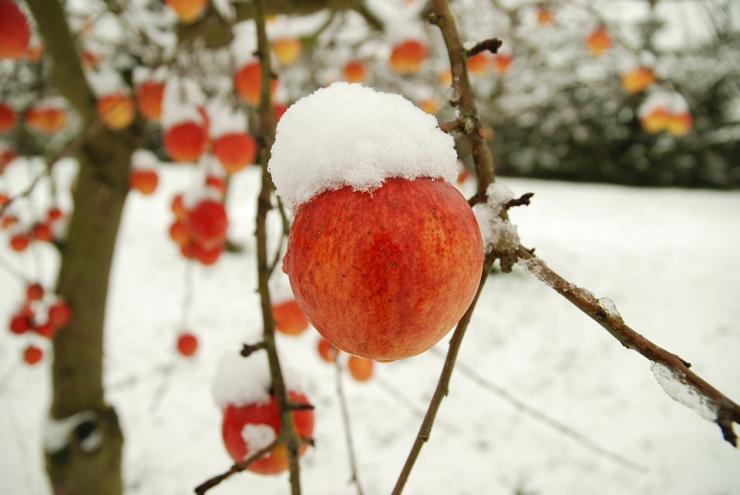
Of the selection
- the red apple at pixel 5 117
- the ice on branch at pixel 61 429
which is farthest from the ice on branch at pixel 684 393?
the red apple at pixel 5 117

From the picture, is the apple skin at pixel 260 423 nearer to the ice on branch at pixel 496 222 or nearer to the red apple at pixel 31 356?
the ice on branch at pixel 496 222

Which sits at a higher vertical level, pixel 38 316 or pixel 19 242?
pixel 19 242

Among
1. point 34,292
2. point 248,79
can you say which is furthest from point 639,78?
point 34,292

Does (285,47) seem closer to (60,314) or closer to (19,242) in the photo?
(60,314)

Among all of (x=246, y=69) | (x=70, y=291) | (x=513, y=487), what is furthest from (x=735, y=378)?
(x=70, y=291)

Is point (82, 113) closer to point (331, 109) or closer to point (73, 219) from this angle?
point (73, 219)

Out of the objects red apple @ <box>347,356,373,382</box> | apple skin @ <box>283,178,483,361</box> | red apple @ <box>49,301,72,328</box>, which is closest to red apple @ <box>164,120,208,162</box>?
red apple @ <box>49,301,72,328</box>
